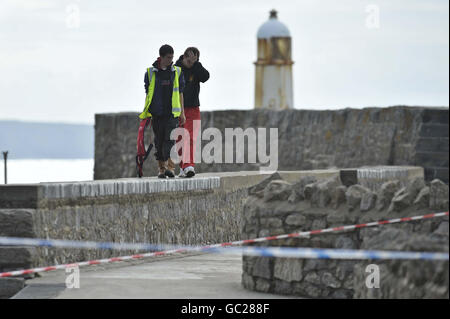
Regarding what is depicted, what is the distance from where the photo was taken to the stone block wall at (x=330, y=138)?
20.9 metres

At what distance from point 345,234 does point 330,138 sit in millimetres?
15361

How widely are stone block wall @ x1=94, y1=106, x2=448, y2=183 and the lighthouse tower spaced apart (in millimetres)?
15518

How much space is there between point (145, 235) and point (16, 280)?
2.05m

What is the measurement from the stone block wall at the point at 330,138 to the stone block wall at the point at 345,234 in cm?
1106

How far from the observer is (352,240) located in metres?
8.72

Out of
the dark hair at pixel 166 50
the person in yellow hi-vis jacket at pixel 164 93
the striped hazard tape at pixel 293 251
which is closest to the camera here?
the striped hazard tape at pixel 293 251

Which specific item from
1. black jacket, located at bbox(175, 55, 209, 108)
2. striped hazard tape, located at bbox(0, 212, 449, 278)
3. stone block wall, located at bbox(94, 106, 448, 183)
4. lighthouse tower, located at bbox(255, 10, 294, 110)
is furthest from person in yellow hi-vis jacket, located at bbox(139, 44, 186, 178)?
lighthouse tower, located at bbox(255, 10, 294, 110)

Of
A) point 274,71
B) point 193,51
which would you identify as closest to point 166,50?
point 193,51

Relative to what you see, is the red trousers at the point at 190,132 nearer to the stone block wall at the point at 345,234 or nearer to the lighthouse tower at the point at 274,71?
the stone block wall at the point at 345,234

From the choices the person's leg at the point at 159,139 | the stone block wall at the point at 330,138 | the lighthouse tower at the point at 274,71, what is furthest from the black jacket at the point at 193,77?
the lighthouse tower at the point at 274,71

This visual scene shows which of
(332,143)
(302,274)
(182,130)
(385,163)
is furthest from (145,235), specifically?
(332,143)

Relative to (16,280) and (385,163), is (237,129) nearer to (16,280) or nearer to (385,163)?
(385,163)

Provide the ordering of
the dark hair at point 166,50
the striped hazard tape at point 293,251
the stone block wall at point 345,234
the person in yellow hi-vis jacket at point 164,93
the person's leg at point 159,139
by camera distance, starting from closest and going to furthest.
A: the stone block wall at point 345,234
the striped hazard tape at point 293,251
the dark hair at point 166,50
the person in yellow hi-vis jacket at point 164,93
the person's leg at point 159,139

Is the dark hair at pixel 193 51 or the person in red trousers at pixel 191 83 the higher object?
the dark hair at pixel 193 51
